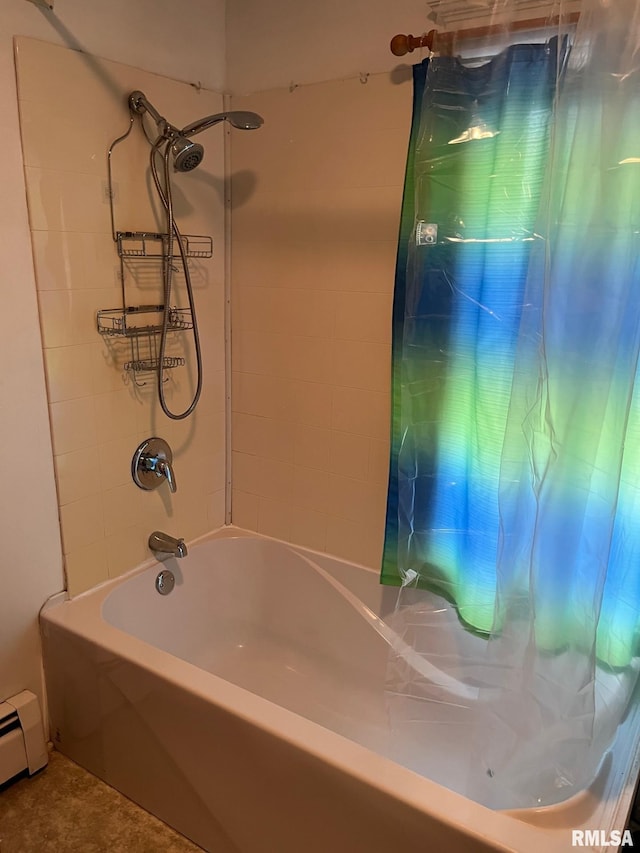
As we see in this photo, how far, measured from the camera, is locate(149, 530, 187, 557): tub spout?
2.09 meters

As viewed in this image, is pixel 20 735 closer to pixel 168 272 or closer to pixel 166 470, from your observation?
pixel 166 470

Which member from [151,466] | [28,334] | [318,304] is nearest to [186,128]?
[318,304]

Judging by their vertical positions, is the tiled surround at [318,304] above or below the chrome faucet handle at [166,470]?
above

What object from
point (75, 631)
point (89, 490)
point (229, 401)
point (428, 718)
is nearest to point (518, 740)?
point (428, 718)

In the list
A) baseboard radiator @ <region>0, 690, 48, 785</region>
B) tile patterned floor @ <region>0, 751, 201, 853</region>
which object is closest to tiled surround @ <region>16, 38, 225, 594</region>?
baseboard radiator @ <region>0, 690, 48, 785</region>

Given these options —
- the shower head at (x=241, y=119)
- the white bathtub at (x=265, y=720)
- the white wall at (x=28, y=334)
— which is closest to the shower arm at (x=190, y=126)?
the shower head at (x=241, y=119)

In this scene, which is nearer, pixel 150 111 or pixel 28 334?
pixel 28 334

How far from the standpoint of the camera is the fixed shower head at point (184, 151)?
179 centimetres

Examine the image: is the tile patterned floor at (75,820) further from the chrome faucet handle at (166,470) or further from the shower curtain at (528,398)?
the chrome faucet handle at (166,470)

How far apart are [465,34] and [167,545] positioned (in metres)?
1.70

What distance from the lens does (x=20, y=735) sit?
1.76 metres

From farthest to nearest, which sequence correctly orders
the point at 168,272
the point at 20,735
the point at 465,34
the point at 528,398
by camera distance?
1. the point at 168,272
2. the point at 20,735
3. the point at 465,34
4. the point at 528,398

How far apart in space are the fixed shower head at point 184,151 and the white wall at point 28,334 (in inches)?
9.9

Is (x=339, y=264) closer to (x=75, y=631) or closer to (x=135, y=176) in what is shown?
(x=135, y=176)
